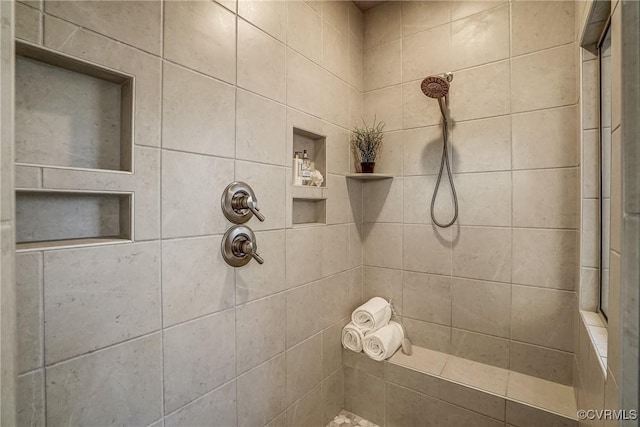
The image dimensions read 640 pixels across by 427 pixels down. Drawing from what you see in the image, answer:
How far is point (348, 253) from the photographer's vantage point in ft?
6.33

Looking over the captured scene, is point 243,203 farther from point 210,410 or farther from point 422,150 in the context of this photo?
point 422,150

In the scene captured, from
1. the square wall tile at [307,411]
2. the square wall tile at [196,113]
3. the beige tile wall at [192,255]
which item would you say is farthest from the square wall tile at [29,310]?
the square wall tile at [307,411]

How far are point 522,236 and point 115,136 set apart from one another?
1.88 m

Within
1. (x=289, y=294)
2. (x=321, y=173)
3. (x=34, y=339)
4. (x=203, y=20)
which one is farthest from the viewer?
(x=321, y=173)

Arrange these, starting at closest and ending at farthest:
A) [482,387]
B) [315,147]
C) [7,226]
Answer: [7,226] < [482,387] < [315,147]

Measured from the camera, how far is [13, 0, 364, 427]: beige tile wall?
0.78 meters

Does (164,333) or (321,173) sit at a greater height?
(321,173)

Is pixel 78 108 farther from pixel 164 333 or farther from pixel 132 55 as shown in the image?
pixel 164 333

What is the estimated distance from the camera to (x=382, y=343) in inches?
66.8

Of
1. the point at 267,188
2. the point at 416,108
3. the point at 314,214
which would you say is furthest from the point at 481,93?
the point at 267,188

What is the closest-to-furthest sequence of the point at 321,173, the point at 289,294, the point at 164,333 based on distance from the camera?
1. the point at 164,333
2. the point at 289,294
3. the point at 321,173

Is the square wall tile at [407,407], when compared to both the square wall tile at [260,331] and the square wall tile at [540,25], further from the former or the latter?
the square wall tile at [540,25]

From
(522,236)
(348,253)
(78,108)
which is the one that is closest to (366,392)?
(348,253)

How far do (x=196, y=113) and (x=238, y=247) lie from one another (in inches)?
21.1
